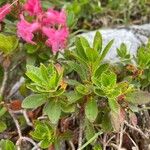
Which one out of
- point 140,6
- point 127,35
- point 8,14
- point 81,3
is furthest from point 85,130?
point 140,6

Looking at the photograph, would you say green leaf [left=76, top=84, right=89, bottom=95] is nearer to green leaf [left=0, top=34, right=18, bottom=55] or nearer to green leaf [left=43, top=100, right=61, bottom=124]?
green leaf [left=43, top=100, right=61, bottom=124]

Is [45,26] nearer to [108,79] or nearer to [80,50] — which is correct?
[80,50]

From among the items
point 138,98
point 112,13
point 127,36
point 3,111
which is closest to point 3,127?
point 3,111

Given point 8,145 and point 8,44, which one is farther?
point 8,44

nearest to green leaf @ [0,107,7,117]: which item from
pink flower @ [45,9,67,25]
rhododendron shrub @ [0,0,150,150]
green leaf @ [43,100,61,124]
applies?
rhododendron shrub @ [0,0,150,150]

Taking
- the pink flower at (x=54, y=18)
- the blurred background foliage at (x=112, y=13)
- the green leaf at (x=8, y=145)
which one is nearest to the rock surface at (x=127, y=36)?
the blurred background foliage at (x=112, y=13)

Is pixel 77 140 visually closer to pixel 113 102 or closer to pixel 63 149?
pixel 63 149
